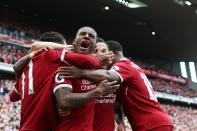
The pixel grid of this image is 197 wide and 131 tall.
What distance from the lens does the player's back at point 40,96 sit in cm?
330

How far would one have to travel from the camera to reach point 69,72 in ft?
10.6

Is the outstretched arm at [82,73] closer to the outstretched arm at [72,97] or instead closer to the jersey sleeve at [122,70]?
the outstretched arm at [72,97]

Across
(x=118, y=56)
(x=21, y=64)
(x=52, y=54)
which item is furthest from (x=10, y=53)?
(x=52, y=54)

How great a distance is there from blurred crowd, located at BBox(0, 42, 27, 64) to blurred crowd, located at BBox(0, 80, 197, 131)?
2820mm

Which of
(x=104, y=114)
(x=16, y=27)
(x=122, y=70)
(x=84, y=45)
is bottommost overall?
(x=104, y=114)

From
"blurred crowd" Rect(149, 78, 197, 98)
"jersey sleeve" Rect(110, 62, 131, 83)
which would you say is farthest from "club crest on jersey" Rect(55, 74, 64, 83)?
"blurred crowd" Rect(149, 78, 197, 98)

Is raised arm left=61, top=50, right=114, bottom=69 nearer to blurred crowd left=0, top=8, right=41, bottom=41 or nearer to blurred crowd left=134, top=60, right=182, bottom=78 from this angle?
blurred crowd left=0, top=8, right=41, bottom=41

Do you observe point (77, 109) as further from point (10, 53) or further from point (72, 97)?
point (10, 53)

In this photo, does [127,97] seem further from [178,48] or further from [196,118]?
[178,48]

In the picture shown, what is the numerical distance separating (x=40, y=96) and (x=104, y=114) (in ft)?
4.07

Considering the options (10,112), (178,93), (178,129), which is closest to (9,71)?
(10,112)

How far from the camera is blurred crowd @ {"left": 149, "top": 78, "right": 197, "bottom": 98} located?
3409 centimetres

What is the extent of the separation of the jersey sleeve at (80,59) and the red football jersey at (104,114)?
115cm

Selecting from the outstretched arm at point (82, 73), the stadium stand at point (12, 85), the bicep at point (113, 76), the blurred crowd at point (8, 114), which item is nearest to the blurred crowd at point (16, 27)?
the stadium stand at point (12, 85)
